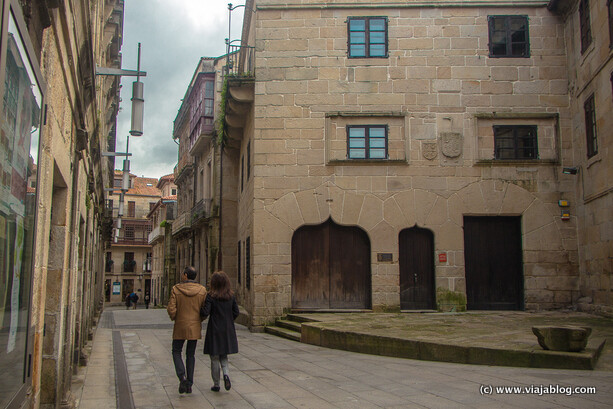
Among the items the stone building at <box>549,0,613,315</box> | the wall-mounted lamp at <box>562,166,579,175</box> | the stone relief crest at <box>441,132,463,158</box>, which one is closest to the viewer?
the stone building at <box>549,0,613,315</box>

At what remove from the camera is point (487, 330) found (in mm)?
10141

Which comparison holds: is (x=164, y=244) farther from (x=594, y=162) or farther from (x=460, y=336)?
(x=460, y=336)

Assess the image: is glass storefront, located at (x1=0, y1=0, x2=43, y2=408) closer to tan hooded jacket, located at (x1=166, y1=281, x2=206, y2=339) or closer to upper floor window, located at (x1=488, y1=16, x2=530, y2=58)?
tan hooded jacket, located at (x1=166, y1=281, x2=206, y2=339)

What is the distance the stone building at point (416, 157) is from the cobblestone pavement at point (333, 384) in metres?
4.68

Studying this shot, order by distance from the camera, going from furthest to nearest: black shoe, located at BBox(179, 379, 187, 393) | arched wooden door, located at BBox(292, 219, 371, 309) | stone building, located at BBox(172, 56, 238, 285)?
stone building, located at BBox(172, 56, 238, 285)
arched wooden door, located at BBox(292, 219, 371, 309)
black shoe, located at BBox(179, 379, 187, 393)

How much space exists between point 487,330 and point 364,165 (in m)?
5.66

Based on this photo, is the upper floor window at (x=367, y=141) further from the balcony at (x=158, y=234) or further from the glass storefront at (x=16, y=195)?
the balcony at (x=158, y=234)

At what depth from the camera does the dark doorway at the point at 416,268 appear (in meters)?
14.2

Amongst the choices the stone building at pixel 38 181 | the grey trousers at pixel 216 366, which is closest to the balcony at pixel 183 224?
the grey trousers at pixel 216 366

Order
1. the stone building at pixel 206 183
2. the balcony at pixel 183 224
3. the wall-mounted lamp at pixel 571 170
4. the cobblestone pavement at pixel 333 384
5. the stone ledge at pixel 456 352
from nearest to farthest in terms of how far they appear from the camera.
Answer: the cobblestone pavement at pixel 333 384 < the stone ledge at pixel 456 352 < the wall-mounted lamp at pixel 571 170 < the stone building at pixel 206 183 < the balcony at pixel 183 224

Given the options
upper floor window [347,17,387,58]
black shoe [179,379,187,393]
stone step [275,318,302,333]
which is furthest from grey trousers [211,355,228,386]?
upper floor window [347,17,387,58]

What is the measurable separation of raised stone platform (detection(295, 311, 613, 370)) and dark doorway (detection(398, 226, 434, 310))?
2.77 feet

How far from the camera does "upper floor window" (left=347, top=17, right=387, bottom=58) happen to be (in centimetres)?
1484

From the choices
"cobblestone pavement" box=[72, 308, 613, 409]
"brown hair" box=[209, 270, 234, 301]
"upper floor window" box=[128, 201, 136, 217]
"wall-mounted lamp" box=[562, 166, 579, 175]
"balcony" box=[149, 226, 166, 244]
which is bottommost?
"cobblestone pavement" box=[72, 308, 613, 409]
